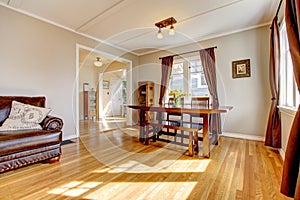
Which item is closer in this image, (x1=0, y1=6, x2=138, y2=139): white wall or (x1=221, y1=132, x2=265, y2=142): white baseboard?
(x1=0, y1=6, x2=138, y2=139): white wall

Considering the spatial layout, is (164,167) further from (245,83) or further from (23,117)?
(245,83)

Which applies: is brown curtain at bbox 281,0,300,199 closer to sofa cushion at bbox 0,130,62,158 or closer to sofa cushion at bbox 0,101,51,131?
sofa cushion at bbox 0,130,62,158

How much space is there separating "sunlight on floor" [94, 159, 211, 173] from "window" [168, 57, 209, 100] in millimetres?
2319

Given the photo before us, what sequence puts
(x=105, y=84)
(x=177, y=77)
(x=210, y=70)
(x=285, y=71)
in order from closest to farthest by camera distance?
(x=285, y=71) < (x=210, y=70) < (x=177, y=77) < (x=105, y=84)

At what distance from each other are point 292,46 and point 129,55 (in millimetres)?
4392

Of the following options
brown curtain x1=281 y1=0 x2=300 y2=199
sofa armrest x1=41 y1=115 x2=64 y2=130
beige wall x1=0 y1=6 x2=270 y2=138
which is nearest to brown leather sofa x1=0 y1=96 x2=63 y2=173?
sofa armrest x1=41 y1=115 x2=64 y2=130

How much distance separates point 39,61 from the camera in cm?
304

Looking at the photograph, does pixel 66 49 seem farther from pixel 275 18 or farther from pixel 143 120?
pixel 275 18

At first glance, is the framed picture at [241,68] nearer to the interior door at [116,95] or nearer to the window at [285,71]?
the window at [285,71]

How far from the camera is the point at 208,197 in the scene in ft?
4.73

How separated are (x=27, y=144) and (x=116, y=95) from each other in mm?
6310

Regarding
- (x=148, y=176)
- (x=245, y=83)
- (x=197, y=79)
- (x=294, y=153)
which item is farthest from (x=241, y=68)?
(x=148, y=176)

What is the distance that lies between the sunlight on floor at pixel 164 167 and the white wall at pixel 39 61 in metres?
2.03

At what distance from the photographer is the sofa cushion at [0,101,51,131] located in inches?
85.8
